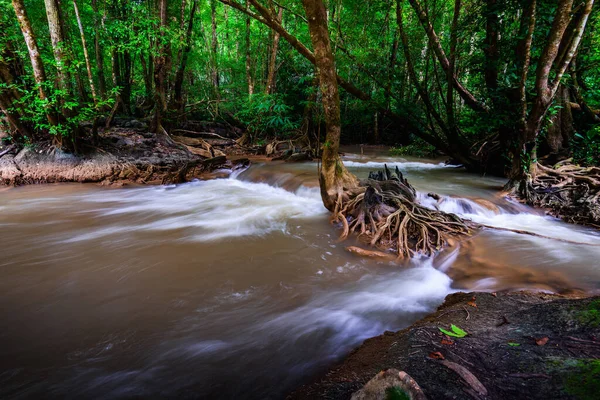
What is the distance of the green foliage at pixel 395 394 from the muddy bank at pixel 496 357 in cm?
6

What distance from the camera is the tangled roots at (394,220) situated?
462 cm

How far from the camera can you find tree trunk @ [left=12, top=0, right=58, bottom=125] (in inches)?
269

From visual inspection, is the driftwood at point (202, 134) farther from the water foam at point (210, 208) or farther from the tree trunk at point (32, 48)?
the tree trunk at point (32, 48)

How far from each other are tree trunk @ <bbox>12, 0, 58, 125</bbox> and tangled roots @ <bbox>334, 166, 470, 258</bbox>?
26.0ft

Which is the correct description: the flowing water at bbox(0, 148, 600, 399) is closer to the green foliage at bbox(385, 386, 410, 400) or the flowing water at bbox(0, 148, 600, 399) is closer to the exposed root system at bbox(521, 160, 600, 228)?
the exposed root system at bbox(521, 160, 600, 228)

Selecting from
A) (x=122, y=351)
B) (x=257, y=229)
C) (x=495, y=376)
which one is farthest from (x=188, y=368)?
(x=257, y=229)

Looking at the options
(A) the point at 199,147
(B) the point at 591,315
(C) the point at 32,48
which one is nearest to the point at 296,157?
(A) the point at 199,147

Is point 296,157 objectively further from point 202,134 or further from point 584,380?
point 584,380

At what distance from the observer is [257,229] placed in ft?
19.2

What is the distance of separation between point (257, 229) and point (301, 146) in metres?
8.26

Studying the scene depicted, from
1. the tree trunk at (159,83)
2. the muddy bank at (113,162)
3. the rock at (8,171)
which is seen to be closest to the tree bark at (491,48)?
the muddy bank at (113,162)

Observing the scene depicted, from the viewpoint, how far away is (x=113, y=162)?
9344 millimetres

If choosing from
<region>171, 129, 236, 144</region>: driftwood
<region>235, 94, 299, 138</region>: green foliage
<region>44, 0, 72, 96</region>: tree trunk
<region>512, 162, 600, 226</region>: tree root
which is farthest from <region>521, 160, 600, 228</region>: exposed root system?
<region>171, 129, 236, 144</region>: driftwood

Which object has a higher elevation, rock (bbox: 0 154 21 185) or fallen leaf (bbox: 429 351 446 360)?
rock (bbox: 0 154 21 185)
